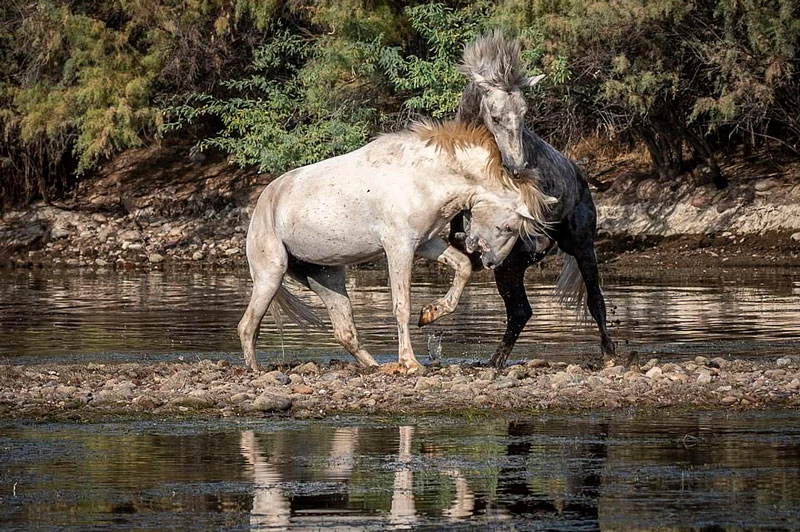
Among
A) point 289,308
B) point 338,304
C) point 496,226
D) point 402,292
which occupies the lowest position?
point 289,308

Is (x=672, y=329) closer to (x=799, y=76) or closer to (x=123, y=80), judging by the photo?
(x=799, y=76)

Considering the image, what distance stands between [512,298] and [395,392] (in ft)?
9.29

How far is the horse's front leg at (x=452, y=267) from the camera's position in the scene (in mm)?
12664

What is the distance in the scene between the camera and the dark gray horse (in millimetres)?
12812

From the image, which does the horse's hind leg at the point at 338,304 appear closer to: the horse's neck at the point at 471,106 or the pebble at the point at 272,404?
the horse's neck at the point at 471,106

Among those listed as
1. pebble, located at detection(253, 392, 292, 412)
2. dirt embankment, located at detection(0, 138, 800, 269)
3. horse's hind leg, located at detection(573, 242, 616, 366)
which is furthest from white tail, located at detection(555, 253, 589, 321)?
dirt embankment, located at detection(0, 138, 800, 269)

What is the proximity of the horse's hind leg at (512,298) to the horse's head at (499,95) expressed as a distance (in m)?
1.14

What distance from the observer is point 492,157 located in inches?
493

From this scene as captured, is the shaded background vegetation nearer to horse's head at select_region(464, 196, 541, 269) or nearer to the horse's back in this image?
the horse's back

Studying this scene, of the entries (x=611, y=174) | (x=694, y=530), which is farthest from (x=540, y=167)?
(x=611, y=174)

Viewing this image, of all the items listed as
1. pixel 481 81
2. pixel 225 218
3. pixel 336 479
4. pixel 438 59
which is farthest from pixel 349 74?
pixel 336 479

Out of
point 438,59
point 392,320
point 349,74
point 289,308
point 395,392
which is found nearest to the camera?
point 395,392

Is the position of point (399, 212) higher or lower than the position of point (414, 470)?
higher

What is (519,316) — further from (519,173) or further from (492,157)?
(492,157)
